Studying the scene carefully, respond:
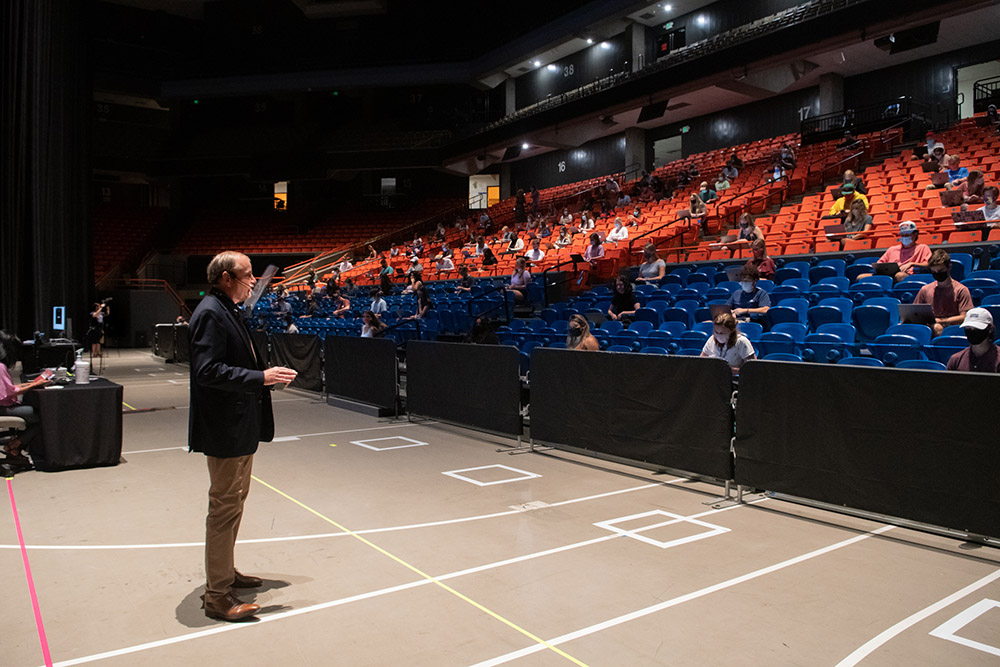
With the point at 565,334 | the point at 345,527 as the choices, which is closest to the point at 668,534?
the point at 345,527

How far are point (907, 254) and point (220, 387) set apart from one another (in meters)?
8.69

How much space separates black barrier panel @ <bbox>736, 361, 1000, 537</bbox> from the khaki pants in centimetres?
385

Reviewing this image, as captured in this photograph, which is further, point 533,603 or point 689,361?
point 689,361

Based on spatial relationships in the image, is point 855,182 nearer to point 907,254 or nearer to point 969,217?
point 969,217

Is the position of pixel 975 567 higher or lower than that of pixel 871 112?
lower

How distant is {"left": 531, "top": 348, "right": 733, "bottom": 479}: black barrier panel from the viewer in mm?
5809

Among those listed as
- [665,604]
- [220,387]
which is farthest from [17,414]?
[665,604]

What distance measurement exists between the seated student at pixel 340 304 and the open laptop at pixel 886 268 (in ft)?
40.4

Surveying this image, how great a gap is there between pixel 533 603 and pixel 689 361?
2919mm

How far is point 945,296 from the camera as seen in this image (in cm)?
722

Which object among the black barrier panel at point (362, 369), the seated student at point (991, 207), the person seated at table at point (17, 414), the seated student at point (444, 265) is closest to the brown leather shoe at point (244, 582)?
the person seated at table at point (17, 414)

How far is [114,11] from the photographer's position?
113ft

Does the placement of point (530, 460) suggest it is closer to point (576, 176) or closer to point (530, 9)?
point (576, 176)

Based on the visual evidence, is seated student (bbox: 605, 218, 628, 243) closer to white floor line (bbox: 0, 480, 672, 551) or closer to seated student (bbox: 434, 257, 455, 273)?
seated student (bbox: 434, 257, 455, 273)
